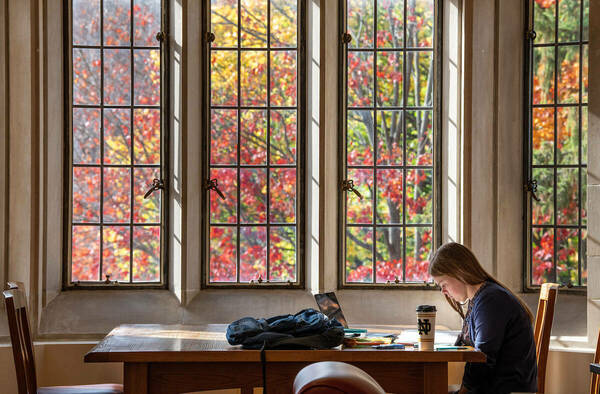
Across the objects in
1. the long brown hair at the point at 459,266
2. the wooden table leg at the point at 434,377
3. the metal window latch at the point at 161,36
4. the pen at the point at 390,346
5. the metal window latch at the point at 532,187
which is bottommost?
the wooden table leg at the point at 434,377

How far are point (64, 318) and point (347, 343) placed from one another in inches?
88.8

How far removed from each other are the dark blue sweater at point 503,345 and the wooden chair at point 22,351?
173 centimetres

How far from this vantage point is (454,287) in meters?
3.50

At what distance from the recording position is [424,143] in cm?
514

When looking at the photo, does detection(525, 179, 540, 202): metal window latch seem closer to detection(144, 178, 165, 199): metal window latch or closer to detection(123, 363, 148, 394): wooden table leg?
detection(144, 178, 165, 199): metal window latch

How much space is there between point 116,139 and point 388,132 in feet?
5.76

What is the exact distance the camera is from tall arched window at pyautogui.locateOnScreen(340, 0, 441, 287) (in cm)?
513

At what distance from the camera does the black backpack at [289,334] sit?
10.5 ft

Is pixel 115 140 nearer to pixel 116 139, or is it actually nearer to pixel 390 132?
pixel 116 139

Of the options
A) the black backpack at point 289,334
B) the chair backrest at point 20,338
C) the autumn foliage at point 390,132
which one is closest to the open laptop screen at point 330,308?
the black backpack at point 289,334

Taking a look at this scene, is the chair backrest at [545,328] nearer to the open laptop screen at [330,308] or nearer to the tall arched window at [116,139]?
the open laptop screen at [330,308]

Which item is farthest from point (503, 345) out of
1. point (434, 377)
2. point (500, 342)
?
point (434, 377)

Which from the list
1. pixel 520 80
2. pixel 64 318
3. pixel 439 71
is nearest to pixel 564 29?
pixel 520 80

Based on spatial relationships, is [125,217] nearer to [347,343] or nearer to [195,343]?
[195,343]
